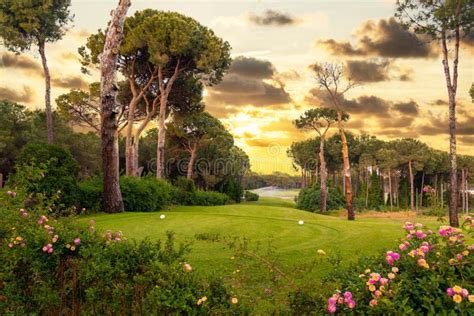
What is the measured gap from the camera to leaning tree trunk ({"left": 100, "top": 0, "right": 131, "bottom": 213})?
1669 cm

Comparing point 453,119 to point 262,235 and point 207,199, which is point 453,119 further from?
point 207,199

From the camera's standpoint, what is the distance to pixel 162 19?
2691 cm

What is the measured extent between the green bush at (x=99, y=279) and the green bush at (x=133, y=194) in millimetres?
11185

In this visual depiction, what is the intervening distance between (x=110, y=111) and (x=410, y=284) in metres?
15.5

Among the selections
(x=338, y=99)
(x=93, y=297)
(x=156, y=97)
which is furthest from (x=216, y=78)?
(x=93, y=297)

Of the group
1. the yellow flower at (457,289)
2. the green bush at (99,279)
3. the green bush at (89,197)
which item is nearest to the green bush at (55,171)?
the green bush at (89,197)

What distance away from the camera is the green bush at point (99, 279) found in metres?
3.61

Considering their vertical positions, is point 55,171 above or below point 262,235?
above

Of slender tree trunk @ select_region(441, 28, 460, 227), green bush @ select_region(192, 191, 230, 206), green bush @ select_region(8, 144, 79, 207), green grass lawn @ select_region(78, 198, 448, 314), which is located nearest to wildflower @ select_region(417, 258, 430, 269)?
green grass lawn @ select_region(78, 198, 448, 314)

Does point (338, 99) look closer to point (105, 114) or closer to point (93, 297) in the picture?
point (105, 114)

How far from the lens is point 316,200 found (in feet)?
141

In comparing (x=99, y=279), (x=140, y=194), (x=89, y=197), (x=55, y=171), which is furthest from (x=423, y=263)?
(x=140, y=194)

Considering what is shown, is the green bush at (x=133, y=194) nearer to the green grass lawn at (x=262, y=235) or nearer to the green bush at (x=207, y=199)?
the green grass lawn at (x=262, y=235)

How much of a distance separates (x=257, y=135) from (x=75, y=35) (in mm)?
17932
